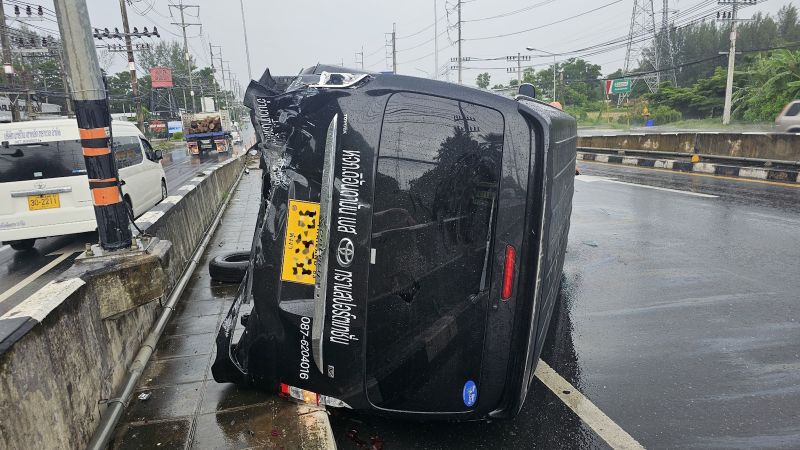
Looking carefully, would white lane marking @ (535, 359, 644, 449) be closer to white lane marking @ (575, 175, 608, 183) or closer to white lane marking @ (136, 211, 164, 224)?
white lane marking @ (136, 211, 164, 224)

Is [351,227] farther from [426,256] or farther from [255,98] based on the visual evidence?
[255,98]

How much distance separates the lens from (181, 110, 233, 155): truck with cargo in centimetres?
3722

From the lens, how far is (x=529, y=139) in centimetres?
269

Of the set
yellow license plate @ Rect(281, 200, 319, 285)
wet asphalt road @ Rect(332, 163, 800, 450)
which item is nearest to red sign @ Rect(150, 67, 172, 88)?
wet asphalt road @ Rect(332, 163, 800, 450)

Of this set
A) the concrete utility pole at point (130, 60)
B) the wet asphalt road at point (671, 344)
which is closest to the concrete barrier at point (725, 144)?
the wet asphalt road at point (671, 344)

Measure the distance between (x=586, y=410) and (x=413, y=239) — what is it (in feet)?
6.22

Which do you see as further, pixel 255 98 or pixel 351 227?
pixel 255 98

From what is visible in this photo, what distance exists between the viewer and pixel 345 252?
2.81 meters

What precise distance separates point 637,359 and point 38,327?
13.8 ft

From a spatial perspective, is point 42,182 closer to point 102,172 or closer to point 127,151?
point 127,151

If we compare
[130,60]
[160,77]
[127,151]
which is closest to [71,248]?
[127,151]

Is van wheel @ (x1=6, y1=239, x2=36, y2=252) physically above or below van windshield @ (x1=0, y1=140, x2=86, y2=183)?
below

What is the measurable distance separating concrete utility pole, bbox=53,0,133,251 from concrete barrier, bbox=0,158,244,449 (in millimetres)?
338

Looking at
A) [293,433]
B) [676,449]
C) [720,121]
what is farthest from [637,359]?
[720,121]
